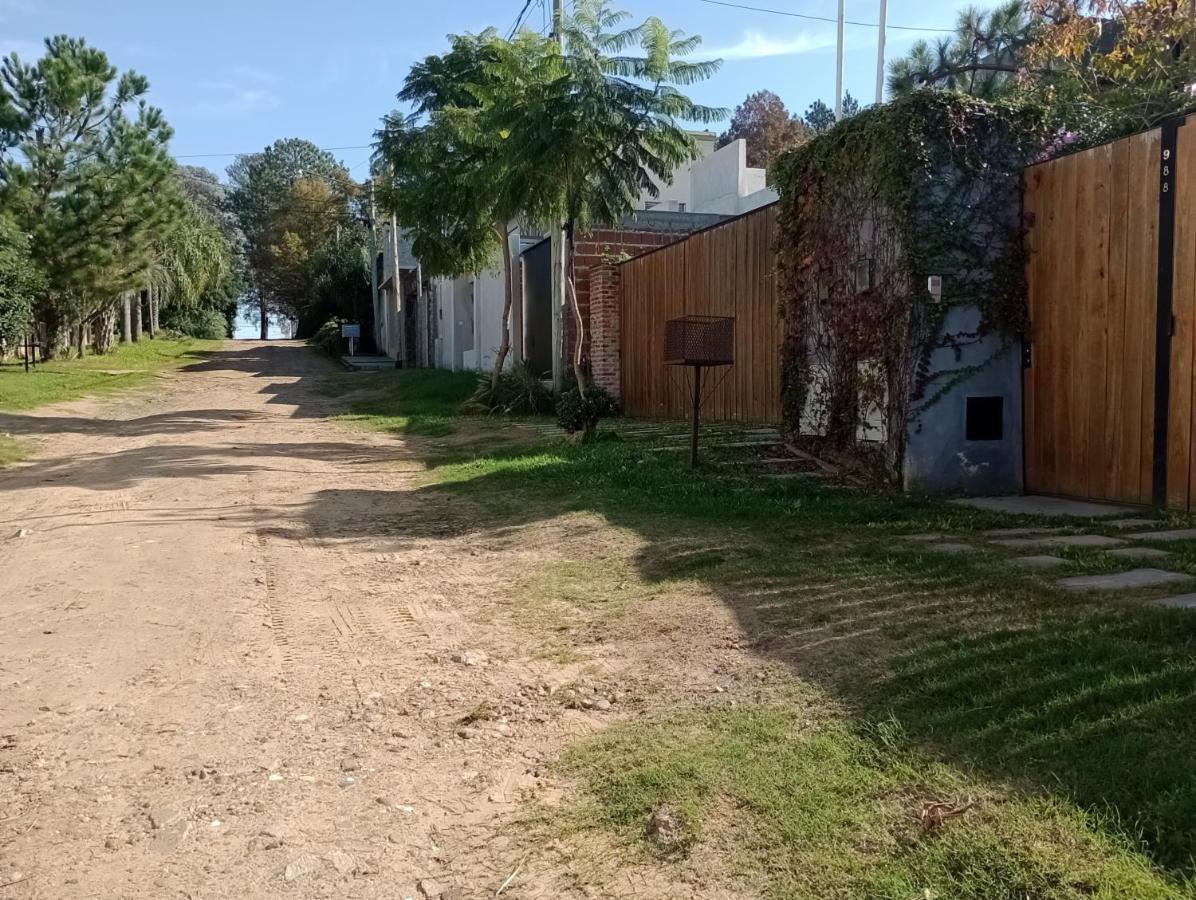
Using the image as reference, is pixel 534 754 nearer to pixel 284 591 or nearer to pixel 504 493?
pixel 284 591

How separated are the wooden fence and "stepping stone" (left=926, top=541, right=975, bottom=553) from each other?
4849 millimetres

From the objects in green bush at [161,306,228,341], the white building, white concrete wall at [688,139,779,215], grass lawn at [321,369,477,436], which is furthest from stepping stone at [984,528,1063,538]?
green bush at [161,306,228,341]

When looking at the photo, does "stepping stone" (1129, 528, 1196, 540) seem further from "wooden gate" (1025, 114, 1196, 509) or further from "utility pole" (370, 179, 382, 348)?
"utility pole" (370, 179, 382, 348)

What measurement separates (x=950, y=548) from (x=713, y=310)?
7573mm

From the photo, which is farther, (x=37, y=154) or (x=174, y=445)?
(x=37, y=154)

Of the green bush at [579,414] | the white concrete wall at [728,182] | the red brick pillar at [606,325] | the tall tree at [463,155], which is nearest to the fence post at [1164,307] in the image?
the green bush at [579,414]

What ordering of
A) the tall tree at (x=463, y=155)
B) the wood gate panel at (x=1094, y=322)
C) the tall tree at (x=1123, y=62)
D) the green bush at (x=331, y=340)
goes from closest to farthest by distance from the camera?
the wood gate panel at (x=1094, y=322), the tall tree at (x=1123, y=62), the tall tree at (x=463, y=155), the green bush at (x=331, y=340)

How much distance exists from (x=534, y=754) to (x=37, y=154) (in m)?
28.7

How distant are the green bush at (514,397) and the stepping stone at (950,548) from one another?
1088cm

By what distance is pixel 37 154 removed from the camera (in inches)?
1027

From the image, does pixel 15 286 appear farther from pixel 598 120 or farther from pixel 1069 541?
pixel 1069 541

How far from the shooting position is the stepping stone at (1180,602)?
3873 millimetres

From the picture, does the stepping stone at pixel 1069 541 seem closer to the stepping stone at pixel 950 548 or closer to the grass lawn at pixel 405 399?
the stepping stone at pixel 950 548

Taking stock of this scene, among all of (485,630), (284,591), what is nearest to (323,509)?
(284,591)
